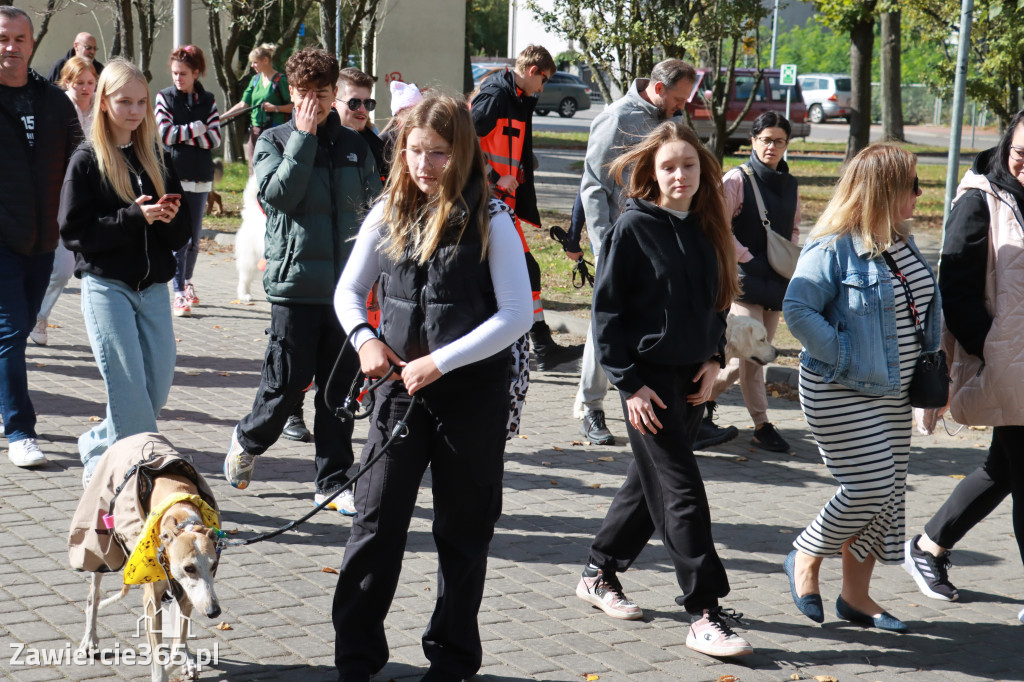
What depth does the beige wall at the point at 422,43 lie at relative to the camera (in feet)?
102

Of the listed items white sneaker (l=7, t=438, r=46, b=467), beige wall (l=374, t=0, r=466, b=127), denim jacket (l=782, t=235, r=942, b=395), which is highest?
beige wall (l=374, t=0, r=466, b=127)

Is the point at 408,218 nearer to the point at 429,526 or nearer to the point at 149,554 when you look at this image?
the point at 149,554

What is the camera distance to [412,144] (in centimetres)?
378

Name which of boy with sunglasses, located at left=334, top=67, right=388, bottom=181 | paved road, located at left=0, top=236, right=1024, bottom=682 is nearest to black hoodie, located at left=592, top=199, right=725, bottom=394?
paved road, located at left=0, top=236, right=1024, bottom=682

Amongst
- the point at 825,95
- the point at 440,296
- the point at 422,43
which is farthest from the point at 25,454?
the point at 825,95

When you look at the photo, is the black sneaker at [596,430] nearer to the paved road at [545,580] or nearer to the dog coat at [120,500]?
the paved road at [545,580]

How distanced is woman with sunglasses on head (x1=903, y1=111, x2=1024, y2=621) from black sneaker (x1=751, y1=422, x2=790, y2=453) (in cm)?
253

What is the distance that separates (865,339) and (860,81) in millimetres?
20403

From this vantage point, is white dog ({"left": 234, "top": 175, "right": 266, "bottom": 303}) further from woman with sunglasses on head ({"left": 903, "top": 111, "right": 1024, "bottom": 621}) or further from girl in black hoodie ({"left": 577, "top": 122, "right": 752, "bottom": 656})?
woman with sunglasses on head ({"left": 903, "top": 111, "right": 1024, "bottom": 621})

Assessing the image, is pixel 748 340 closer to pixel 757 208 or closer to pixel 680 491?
pixel 757 208

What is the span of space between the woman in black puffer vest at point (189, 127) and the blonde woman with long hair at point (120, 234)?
17.9 feet

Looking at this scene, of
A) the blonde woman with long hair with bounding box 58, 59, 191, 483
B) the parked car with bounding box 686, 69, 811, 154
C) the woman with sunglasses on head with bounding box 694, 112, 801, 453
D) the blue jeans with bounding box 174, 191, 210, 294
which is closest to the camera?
the blonde woman with long hair with bounding box 58, 59, 191, 483

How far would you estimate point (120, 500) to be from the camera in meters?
3.82

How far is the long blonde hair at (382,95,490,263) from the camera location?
3744 millimetres
